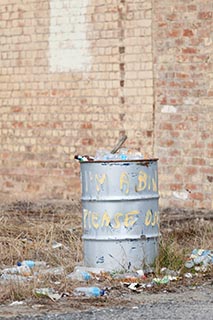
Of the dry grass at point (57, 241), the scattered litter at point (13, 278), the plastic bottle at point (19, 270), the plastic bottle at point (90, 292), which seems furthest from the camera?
the plastic bottle at point (19, 270)

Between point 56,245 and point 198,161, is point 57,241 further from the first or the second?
point 198,161

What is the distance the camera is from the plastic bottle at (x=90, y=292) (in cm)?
895

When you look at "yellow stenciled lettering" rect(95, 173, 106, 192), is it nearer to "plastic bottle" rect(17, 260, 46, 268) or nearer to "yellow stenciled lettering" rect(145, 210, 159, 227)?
"yellow stenciled lettering" rect(145, 210, 159, 227)

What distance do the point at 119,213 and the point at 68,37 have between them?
7.63m

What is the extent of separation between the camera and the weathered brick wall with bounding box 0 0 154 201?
16062 millimetres

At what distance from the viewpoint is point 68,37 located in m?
17.0

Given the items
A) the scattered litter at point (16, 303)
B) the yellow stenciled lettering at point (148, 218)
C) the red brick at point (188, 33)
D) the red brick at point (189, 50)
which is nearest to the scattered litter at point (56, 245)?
the yellow stenciled lettering at point (148, 218)

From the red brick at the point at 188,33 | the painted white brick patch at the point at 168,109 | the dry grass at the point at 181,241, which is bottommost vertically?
the dry grass at the point at 181,241

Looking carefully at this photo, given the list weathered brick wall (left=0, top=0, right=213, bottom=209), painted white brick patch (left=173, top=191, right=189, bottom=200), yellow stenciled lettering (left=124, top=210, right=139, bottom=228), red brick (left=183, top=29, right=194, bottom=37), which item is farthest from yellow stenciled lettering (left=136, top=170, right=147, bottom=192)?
red brick (left=183, top=29, right=194, bottom=37)

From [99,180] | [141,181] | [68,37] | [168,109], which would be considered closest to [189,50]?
[168,109]

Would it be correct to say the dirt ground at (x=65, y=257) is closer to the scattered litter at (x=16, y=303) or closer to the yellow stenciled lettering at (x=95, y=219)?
the scattered litter at (x=16, y=303)

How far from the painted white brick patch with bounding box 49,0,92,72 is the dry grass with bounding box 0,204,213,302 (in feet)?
9.57

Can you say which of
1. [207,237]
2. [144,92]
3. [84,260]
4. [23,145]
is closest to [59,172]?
[23,145]

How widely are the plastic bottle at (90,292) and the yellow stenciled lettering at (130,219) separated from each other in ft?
2.96
